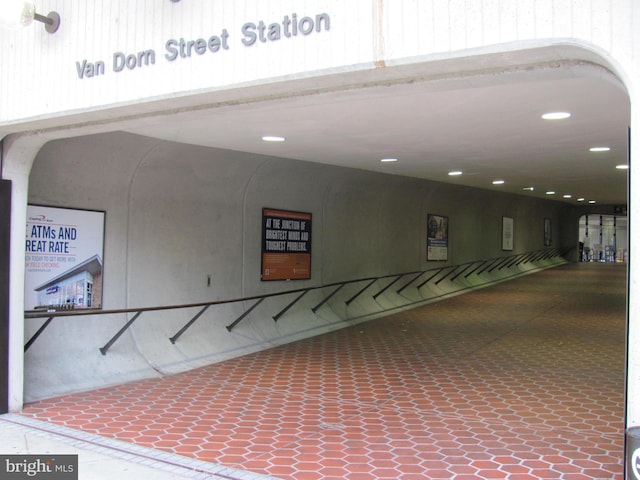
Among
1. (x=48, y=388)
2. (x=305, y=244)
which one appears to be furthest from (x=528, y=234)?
(x=48, y=388)

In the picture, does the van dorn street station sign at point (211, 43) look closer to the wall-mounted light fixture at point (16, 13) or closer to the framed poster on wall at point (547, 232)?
the wall-mounted light fixture at point (16, 13)

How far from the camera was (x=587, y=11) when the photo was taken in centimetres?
266

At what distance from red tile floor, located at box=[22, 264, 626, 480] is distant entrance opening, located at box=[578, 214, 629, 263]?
32.5m

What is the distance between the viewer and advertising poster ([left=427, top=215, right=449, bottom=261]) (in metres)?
14.7

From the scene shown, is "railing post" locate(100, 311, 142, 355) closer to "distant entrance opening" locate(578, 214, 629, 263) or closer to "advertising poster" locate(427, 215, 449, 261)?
"advertising poster" locate(427, 215, 449, 261)

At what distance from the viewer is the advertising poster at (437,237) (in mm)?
14688

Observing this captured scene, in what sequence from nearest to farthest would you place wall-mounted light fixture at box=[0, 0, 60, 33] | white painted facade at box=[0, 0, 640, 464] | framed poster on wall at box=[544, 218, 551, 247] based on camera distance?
white painted facade at box=[0, 0, 640, 464], wall-mounted light fixture at box=[0, 0, 60, 33], framed poster on wall at box=[544, 218, 551, 247]

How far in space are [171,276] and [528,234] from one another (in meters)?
18.0

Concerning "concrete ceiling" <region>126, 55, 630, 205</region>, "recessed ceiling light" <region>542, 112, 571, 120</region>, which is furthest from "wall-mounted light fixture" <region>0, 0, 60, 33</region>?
"recessed ceiling light" <region>542, 112, 571, 120</region>

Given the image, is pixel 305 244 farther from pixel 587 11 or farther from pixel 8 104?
pixel 587 11

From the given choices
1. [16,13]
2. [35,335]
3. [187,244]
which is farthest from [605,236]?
[16,13]

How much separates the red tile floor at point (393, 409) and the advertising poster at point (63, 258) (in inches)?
41.7

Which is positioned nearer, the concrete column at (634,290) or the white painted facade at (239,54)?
the concrete column at (634,290)

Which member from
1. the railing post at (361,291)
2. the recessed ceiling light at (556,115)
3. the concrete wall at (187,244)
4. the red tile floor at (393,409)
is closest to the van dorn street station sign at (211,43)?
the concrete wall at (187,244)
